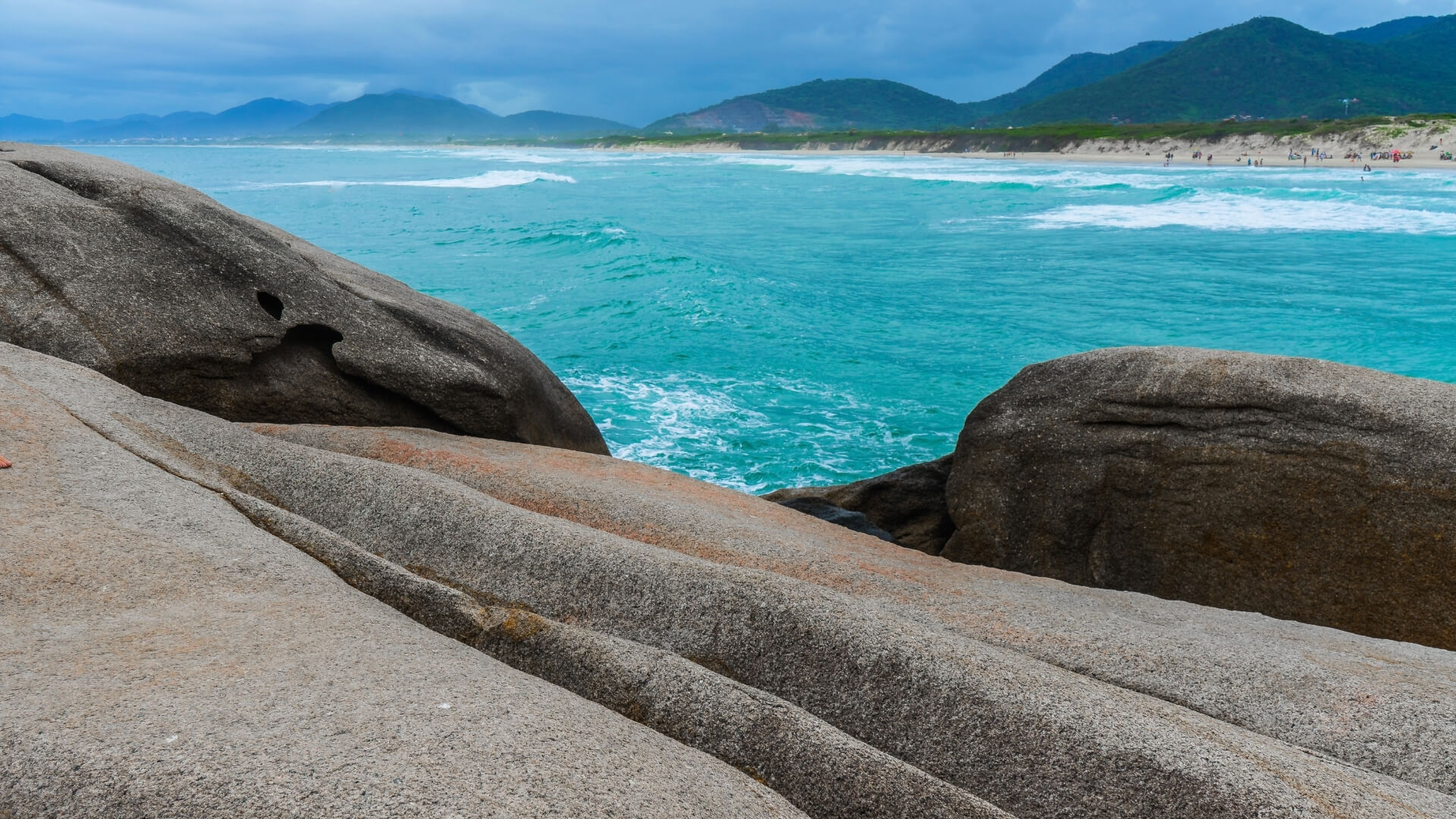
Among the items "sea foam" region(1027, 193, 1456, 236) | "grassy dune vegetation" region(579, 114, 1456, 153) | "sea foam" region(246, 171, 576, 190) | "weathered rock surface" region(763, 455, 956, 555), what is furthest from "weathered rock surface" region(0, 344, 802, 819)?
"grassy dune vegetation" region(579, 114, 1456, 153)

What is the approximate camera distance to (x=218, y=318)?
25.4 feet

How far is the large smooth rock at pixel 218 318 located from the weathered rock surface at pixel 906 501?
3.30m

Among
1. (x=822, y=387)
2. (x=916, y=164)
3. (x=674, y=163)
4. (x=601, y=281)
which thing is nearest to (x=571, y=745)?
(x=822, y=387)

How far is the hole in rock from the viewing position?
813 cm

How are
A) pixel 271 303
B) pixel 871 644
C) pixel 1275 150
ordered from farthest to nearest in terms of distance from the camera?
pixel 1275 150
pixel 271 303
pixel 871 644

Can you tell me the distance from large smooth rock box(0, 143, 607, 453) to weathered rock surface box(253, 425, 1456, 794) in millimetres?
1051

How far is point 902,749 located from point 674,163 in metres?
103

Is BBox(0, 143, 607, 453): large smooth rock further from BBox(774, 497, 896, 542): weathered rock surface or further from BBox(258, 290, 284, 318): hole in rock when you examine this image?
BBox(774, 497, 896, 542): weathered rock surface

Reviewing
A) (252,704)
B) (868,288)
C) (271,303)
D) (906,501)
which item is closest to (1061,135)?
(868,288)

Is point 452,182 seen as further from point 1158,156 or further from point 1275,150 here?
point 1275,150

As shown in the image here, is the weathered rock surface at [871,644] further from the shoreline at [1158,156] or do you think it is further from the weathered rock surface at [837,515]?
the shoreline at [1158,156]

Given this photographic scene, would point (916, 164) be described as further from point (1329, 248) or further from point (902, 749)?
point (902, 749)

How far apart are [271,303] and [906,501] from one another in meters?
6.22

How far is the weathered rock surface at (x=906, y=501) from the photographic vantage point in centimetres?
909
